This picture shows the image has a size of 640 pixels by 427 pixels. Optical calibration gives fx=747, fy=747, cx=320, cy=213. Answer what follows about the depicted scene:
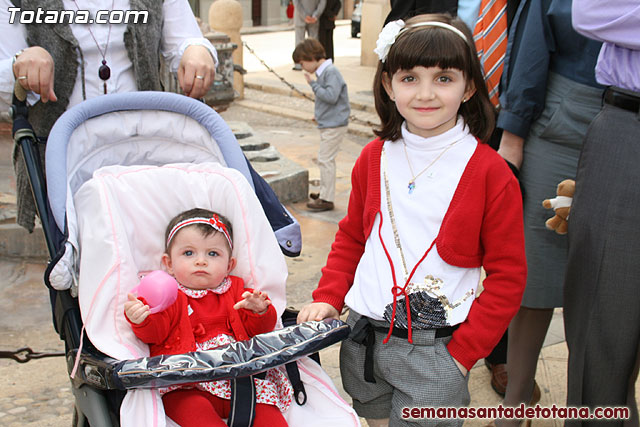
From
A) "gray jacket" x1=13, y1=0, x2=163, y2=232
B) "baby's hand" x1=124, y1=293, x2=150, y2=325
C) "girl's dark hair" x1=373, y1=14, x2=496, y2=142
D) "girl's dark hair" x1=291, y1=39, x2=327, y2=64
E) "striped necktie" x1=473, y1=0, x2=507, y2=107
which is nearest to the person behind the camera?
"girl's dark hair" x1=373, y1=14, x2=496, y2=142

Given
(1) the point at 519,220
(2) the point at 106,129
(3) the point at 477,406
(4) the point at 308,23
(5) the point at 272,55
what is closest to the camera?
(1) the point at 519,220

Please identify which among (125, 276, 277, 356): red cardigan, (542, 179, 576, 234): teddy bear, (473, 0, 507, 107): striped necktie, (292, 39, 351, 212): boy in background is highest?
(473, 0, 507, 107): striped necktie

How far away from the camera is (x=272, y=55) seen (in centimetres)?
1592

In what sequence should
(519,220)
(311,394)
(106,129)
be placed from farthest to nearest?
(106,129), (311,394), (519,220)

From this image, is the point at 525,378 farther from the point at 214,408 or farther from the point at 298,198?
the point at 298,198

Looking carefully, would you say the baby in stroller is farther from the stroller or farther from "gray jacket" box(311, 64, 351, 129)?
"gray jacket" box(311, 64, 351, 129)

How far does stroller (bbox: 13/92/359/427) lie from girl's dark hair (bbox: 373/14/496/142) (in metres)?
0.66

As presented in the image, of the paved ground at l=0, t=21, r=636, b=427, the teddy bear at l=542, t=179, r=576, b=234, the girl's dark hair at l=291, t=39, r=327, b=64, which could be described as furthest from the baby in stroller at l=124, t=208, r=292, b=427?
the girl's dark hair at l=291, t=39, r=327, b=64

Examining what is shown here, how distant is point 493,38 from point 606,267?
1026mm

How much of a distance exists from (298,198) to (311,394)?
4238 mm

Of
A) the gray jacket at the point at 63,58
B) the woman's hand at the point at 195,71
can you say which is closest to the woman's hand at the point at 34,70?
the gray jacket at the point at 63,58

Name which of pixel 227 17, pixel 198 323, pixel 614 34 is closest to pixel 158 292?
pixel 198 323

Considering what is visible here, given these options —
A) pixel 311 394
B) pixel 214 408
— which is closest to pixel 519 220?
pixel 311 394

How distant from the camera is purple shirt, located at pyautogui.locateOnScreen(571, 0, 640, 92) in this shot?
7.17 ft
